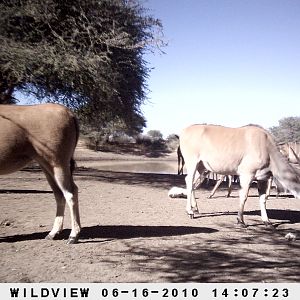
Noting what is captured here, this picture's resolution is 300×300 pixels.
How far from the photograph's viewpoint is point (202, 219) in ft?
26.2

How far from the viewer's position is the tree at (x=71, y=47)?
1127cm

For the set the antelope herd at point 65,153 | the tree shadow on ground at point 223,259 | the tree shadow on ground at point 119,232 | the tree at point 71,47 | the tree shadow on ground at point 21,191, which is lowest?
the tree shadow on ground at point 21,191

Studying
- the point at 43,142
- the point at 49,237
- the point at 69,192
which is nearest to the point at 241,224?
the point at 69,192

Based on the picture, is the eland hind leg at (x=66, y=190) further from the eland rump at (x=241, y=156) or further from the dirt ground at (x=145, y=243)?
Answer: the eland rump at (x=241, y=156)

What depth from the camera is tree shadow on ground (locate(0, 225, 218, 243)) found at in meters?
5.93

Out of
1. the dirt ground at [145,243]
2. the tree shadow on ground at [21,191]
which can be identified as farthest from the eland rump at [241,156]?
the tree shadow on ground at [21,191]

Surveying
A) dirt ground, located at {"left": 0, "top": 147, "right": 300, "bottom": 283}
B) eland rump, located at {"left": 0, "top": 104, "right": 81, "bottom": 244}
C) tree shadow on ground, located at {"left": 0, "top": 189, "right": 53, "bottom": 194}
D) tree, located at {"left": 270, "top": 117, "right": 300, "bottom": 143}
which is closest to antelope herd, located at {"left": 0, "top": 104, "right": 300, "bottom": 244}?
eland rump, located at {"left": 0, "top": 104, "right": 81, "bottom": 244}

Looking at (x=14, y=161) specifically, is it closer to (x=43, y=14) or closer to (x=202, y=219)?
(x=202, y=219)

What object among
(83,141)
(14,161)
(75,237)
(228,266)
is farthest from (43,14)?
(83,141)

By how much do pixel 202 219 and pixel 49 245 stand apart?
3722 millimetres

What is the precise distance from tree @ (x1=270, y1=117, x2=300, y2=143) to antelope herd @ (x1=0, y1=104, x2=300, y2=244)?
35.4 meters

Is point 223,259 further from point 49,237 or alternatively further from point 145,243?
point 49,237

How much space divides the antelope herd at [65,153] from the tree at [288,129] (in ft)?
116

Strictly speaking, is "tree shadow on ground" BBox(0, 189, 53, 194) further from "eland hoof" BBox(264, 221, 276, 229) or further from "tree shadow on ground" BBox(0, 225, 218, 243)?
"eland hoof" BBox(264, 221, 276, 229)
